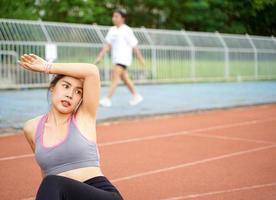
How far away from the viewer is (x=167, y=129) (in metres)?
8.36

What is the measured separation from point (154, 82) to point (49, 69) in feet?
57.1

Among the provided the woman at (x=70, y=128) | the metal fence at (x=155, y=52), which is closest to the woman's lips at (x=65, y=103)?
the woman at (x=70, y=128)

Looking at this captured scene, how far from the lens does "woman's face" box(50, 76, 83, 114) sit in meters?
3.12

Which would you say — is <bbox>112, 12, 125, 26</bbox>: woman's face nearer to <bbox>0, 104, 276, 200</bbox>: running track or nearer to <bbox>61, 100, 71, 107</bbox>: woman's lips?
<bbox>0, 104, 276, 200</bbox>: running track

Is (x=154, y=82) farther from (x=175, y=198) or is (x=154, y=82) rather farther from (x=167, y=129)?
(x=175, y=198)

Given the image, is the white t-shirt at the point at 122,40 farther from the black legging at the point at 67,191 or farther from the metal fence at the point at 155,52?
the black legging at the point at 67,191

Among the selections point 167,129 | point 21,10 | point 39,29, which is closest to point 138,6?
point 21,10

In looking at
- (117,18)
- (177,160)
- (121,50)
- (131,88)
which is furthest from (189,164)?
(117,18)

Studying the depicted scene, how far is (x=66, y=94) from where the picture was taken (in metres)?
3.12

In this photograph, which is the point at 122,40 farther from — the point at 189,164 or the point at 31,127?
the point at 31,127

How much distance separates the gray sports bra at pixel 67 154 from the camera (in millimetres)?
3045

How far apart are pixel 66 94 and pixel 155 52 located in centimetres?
1732

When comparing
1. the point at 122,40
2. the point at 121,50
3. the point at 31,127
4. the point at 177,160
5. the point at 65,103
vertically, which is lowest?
the point at 177,160

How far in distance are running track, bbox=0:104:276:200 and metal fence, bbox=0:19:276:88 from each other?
25.7ft
